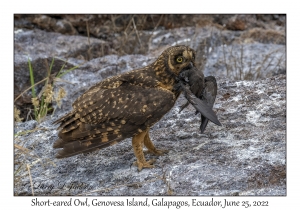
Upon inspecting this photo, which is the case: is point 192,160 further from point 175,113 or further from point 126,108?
point 175,113

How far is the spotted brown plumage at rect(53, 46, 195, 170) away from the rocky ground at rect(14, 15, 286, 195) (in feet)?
1.27

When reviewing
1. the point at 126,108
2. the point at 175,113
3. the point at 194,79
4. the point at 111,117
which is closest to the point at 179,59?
the point at 194,79

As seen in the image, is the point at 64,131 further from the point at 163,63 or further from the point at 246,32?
the point at 246,32

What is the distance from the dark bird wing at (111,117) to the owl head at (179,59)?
36 cm

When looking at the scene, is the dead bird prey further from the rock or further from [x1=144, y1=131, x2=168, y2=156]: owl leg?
[x1=144, y1=131, x2=168, y2=156]: owl leg

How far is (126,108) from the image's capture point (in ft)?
19.2

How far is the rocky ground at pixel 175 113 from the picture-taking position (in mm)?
5633

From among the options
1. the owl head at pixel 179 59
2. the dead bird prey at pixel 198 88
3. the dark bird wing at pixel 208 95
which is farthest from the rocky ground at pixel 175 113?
the owl head at pixel 179 59

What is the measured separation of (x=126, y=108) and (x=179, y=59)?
0.88 m

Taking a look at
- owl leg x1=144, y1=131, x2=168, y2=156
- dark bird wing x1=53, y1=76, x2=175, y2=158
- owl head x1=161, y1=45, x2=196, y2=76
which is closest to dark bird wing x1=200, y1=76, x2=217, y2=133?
owl head x1=161, y1=45, x2=196, y2=76

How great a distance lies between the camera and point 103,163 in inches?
246

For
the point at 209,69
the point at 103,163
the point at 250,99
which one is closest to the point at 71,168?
the point at 103,163

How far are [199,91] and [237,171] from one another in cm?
107

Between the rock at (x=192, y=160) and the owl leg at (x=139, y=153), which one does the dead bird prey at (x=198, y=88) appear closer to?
the rock at (x=192, y=160)
